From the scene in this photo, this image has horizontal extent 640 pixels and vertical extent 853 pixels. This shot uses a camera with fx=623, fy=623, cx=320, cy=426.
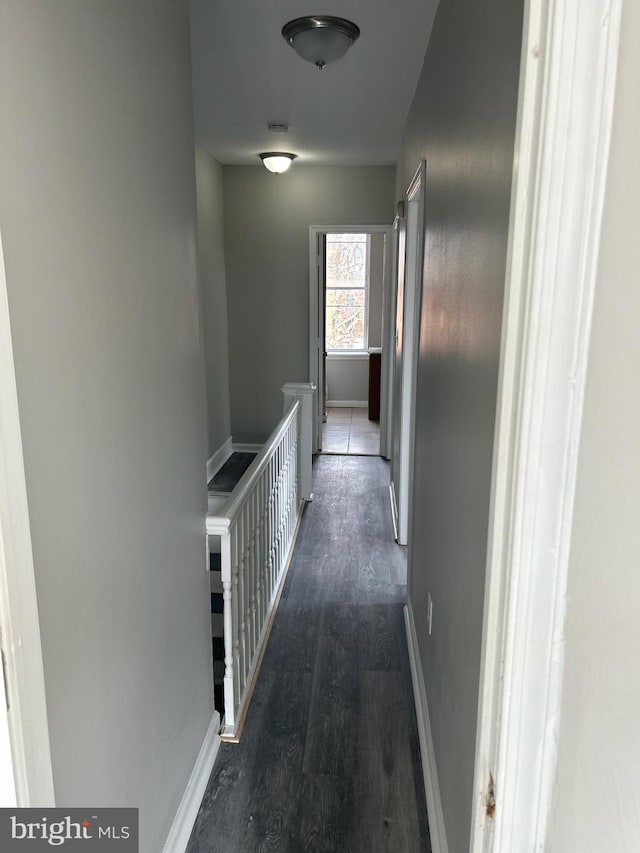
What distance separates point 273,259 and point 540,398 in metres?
5.21

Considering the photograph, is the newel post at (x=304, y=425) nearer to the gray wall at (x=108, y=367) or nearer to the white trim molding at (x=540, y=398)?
the gray wall at (x=108, y=367)

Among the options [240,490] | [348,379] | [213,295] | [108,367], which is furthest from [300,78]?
[348,379]

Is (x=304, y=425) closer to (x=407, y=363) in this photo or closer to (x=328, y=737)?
(x=407, y=363)

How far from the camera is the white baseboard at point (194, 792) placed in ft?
5.72

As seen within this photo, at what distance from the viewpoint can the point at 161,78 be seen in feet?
5.02

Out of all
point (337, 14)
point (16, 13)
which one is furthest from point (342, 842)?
point (337, 14)

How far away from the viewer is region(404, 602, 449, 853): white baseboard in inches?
70.0

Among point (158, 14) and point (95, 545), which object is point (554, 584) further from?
point (158, 14)

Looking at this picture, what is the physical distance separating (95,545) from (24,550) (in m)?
0.30

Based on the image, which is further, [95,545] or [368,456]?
A: [368,456]

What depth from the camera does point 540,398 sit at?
28.4 inches

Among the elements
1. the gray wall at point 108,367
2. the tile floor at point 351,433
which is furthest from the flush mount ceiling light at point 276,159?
the gray wall at point 108,367

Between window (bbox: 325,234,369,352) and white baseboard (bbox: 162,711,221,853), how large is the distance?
6306 mm

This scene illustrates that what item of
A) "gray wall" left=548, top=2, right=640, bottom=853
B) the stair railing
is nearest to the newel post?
the stair railing
